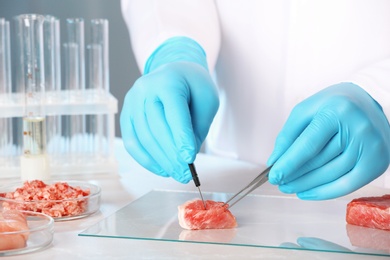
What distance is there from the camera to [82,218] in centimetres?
148

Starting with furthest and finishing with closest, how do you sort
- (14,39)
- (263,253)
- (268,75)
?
1. (268,75)
2. (14,39)
3. (263,253)

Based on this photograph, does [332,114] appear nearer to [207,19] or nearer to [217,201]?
[217,201]

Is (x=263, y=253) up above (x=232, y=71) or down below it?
below

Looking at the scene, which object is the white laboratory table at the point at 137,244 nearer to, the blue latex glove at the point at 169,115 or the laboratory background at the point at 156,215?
the laboratory background at the point at 156,215

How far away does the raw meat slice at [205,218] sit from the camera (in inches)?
54.0

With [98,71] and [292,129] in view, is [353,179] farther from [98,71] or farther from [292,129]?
[98,71]

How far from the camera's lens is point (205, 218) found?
138 cm

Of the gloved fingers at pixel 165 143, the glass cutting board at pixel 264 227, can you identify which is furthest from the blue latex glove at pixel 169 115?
the glass cutting board at pixel 264 227

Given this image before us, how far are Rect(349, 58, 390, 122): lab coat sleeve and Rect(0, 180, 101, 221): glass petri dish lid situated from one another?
63 cm

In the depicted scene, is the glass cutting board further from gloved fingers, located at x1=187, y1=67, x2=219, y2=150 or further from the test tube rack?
the test tube rack

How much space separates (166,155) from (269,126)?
23.6 inches

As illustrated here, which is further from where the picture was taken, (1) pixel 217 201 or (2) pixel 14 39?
(2) pixel 14 39

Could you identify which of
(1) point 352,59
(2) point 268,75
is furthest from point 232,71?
(1) point 352,59

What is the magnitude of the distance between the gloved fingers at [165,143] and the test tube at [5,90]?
0.44 m
